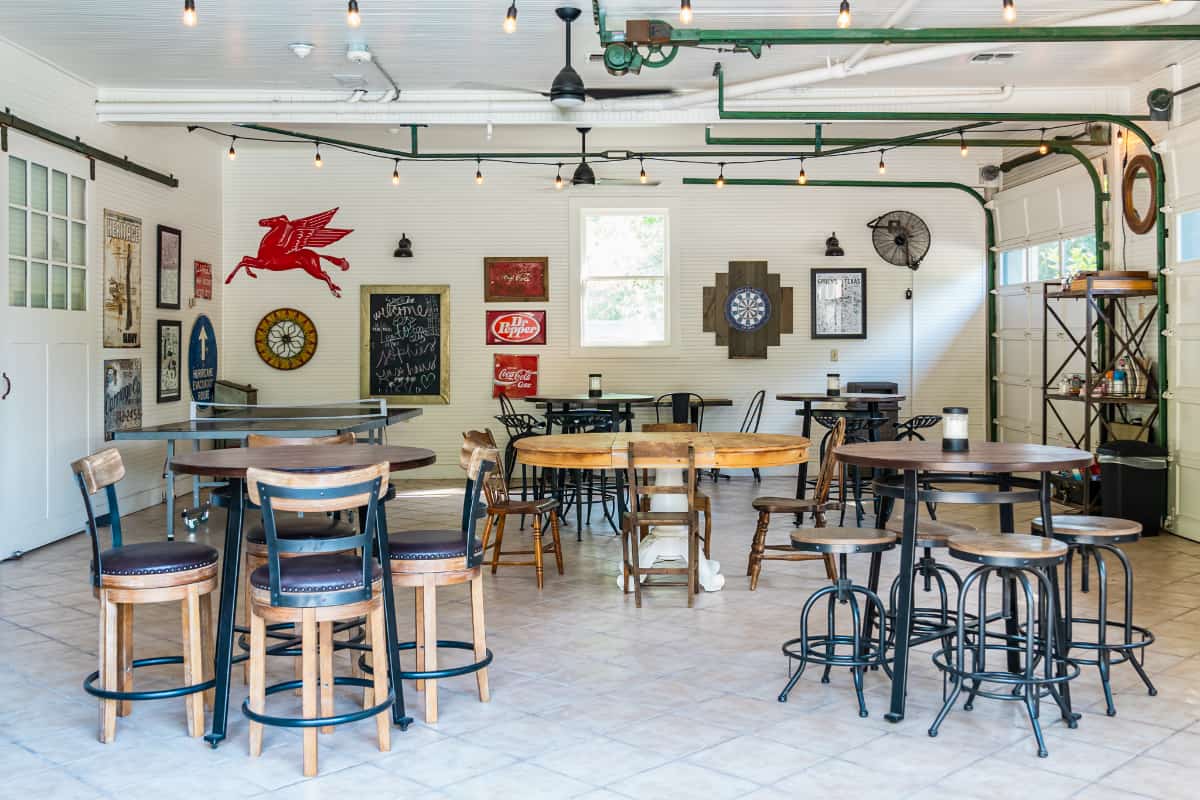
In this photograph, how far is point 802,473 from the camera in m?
8.00

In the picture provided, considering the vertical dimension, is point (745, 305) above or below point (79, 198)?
below

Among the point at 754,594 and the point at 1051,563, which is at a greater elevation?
the point at 1051,563

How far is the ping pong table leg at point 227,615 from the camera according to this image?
3.72 meters

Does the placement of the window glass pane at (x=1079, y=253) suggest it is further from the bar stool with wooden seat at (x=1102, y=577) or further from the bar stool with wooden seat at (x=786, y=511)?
the bar stool with wooden seat at (x=1102, y=577)

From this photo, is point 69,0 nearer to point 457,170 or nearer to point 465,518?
point 465,518

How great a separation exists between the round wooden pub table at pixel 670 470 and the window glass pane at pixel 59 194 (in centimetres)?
397

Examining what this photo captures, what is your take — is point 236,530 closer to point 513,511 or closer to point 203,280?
point 513,511

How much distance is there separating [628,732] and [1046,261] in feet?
26.5

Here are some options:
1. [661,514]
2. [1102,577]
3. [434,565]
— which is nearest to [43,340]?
[661,514]

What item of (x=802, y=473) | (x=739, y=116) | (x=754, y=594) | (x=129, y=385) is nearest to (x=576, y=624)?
(x=754, y=594)

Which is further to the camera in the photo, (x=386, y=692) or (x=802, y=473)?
(x=802, y=473)

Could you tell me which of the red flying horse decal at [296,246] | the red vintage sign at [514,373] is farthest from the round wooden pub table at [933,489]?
the red flying horse decal at [296,246]

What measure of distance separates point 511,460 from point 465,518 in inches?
237

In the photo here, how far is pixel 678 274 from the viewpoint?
1177cm
